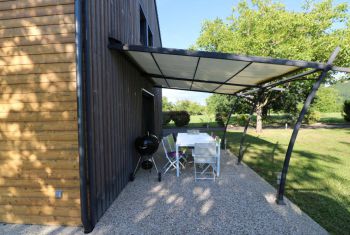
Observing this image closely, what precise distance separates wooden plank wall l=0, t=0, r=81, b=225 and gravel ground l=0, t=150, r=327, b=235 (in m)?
0.40

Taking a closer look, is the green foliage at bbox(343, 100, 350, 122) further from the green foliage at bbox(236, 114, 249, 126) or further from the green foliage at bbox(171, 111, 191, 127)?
the green foliage at bbox(171, 111, 191, 127)

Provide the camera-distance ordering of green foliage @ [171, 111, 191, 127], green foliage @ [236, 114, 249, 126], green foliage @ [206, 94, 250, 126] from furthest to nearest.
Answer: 1. green foliage @ [236, 114, 249, 126]
2. green foliage @ [206, 94, 250, 126]
3. green foliage @ [171, 111, 191, 127]

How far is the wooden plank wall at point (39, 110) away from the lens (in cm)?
279

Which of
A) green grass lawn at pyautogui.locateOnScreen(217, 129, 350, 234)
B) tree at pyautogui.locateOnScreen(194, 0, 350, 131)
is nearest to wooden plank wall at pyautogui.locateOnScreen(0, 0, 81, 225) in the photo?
green grass lawn at pyautogui.locateOnScreen(217, 129, 350, 234)

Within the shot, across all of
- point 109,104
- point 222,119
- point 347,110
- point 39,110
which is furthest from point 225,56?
point 347,110

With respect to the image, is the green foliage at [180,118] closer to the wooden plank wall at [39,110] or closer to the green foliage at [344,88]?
the green foliage at [344,88]

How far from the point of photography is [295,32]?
1352 centimetres

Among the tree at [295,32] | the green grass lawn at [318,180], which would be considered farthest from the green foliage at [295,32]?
the green grass lawn at [318,180]

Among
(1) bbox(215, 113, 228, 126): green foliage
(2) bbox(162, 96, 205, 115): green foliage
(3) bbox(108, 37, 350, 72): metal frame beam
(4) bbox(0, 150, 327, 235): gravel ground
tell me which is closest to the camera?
(4) bbox(0, 150, 327, 235): gravel ground

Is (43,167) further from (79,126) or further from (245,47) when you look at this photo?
(245,47)

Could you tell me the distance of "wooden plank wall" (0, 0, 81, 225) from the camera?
110 inches

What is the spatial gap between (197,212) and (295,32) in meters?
15.1

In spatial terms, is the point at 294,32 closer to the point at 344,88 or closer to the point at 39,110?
the point at 39,110

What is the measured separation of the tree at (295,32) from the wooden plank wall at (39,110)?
1214cm
